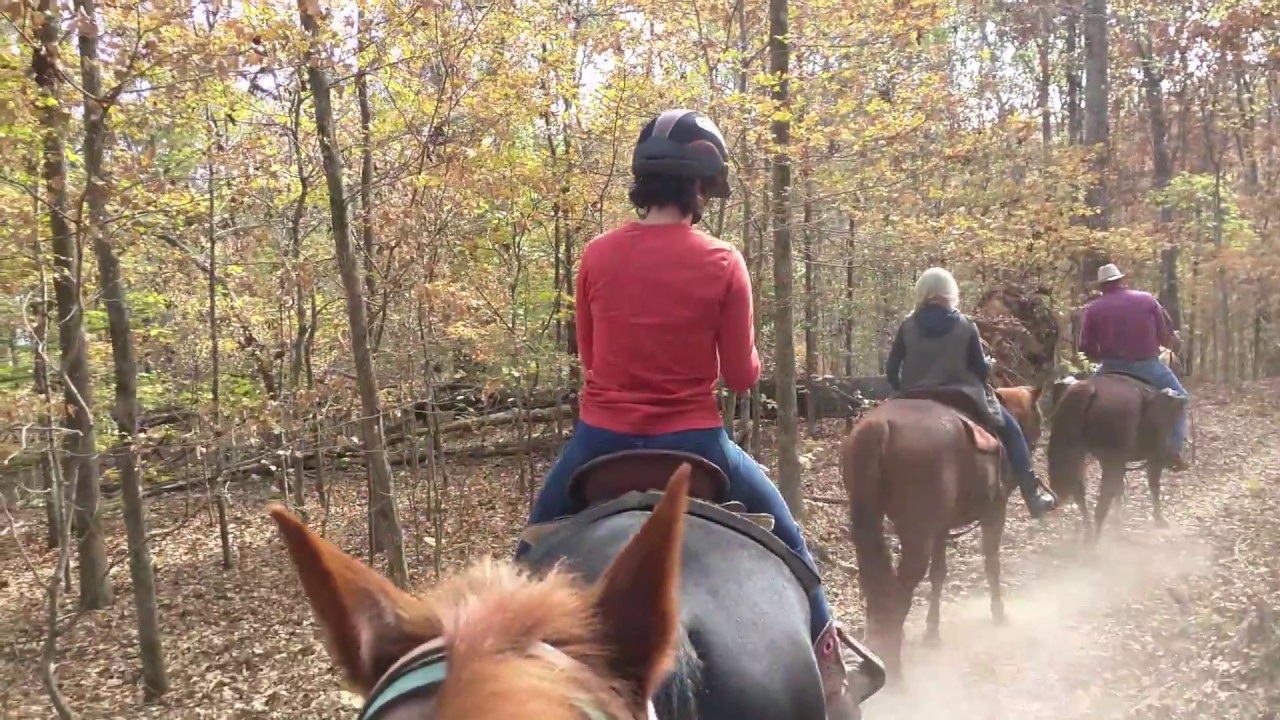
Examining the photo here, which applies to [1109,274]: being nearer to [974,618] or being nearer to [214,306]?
[974,618]

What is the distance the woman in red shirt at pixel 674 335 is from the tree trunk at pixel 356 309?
4.47 meters

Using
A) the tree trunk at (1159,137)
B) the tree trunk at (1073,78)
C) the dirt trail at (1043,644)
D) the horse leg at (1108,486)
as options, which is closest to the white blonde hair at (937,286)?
the dirt trail at (1043,644)

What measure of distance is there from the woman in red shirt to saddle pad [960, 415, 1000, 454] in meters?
4.06

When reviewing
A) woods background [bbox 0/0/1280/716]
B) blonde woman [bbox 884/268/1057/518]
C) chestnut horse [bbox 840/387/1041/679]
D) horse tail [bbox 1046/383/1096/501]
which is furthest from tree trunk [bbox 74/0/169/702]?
horse tail [bbox 1046/383/1096/501]

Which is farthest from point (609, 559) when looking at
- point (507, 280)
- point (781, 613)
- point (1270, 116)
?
point (1270, 116)

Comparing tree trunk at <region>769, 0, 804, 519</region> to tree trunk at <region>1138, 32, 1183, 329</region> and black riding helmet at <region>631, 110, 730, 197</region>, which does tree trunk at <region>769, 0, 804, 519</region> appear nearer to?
black riding helmet at <region>631, 110, 730, 197</region>

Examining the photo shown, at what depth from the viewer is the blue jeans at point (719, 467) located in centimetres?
276

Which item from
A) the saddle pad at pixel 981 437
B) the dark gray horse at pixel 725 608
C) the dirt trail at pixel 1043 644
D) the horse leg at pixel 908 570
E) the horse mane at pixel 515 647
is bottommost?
the dirt trail at pixel 1043 644

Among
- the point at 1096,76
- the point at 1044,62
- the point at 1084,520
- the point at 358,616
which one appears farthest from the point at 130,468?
the point at 1044,62

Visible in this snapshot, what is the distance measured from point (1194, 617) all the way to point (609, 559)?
6.88 metres

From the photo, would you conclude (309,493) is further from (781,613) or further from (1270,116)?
(1270,116)

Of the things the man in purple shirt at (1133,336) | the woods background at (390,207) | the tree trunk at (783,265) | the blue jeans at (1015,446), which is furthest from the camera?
the man in purple shirt at (1133,336)

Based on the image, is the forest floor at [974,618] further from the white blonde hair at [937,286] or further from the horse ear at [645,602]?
the horse ear at [645,602]

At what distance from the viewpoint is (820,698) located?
2.18 m
